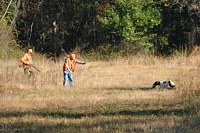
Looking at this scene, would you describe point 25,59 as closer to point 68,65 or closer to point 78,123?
point 68,65

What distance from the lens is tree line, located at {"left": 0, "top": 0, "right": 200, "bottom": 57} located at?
40.2 metres

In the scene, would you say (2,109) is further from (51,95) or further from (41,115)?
(51,95)

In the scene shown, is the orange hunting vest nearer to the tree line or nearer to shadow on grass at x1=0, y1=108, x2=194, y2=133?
shadow on grass at x1=0, y1=108, x2=194, y2=133

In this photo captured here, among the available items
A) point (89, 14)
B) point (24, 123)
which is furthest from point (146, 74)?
point (89, 14)

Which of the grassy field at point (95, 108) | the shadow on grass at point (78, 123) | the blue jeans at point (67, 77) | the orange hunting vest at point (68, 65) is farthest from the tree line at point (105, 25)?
the shadow on grass at point (78, 123)

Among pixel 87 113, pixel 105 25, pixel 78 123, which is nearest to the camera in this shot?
pixel 78 123

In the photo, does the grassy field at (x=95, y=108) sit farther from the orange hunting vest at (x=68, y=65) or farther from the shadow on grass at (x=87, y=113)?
the orange hunting vest at (x=68, y=65)

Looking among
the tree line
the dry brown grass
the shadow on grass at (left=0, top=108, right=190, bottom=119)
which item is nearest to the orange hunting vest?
the dry brown grass

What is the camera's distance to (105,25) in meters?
40.4

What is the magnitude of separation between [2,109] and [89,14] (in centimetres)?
3333

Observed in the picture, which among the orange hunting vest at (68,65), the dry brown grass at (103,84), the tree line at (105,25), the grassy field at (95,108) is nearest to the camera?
the grassy field at (95,108)

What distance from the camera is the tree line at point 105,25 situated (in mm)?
40156

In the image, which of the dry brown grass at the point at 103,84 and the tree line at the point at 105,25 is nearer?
the dry brown grass at the point at 103,84

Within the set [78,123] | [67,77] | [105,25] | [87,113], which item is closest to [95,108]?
[87,113]
